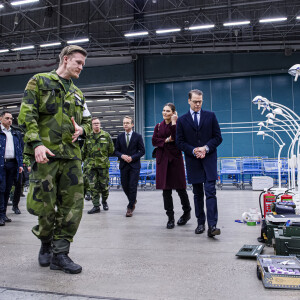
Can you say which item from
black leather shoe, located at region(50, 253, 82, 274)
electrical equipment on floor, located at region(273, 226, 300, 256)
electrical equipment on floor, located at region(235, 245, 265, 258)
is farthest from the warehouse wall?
black leather shoe, located at region(50, 253, 82, 274)

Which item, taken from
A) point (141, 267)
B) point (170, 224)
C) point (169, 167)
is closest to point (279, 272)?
point (141, 267)

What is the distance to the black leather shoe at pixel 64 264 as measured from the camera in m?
2.46

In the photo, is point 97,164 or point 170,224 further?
point 97,164

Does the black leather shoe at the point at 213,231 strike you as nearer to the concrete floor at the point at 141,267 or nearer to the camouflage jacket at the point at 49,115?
the concrete floor at the point at 141,267

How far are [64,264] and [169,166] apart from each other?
91.0 inches

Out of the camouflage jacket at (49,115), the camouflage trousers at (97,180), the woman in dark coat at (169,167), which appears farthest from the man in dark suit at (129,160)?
the camouflage jacket at (49,115)

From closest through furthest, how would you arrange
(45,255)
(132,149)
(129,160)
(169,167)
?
1. (45,255)
2. (169,167)
3. (129,160)
4. (132,149)

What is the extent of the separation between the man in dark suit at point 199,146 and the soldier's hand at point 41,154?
73.7 inches

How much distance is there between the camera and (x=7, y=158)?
203 inches

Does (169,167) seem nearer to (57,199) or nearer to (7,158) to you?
(57,199)

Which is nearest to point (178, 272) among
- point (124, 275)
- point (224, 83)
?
point (124, 275)

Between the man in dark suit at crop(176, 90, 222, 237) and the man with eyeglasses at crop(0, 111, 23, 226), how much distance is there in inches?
107

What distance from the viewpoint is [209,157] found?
3857 mm

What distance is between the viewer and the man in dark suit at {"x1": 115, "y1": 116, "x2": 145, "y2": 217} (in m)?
5.61
